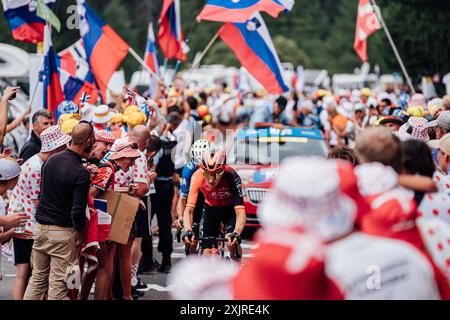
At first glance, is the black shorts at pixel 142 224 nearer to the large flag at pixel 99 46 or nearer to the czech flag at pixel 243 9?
the large flag at pixel 99 46

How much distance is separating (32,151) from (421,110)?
620cm

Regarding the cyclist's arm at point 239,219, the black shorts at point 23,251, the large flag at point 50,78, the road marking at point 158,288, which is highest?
the large flag at point 50,78

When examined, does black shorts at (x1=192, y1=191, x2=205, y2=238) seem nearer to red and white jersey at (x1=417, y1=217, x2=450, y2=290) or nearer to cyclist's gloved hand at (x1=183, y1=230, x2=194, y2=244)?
cyclist's gloved hand at (x1=183, y1=230, x2=194, y2=244)

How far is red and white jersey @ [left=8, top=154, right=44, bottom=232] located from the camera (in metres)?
8.00

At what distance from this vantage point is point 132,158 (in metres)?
8.87

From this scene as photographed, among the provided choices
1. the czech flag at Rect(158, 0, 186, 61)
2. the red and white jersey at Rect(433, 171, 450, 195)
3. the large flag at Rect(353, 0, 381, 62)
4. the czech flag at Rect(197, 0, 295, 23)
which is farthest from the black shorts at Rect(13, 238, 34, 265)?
the large flag at Rect(353, 0, 381, 62)

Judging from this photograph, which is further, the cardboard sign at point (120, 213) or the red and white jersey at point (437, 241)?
the cardboard sign at point (120, 213)

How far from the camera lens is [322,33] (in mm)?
105250

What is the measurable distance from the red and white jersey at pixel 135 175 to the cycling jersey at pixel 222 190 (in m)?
0.73

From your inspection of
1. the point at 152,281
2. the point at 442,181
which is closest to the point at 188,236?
the point at 442,181

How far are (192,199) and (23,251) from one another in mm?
1646

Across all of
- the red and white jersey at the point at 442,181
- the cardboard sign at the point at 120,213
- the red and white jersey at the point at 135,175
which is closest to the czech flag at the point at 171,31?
the red and white jersey at the point at 135,175

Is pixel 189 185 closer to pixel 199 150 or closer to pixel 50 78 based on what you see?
pixel 199 150

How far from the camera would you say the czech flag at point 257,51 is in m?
15.4
